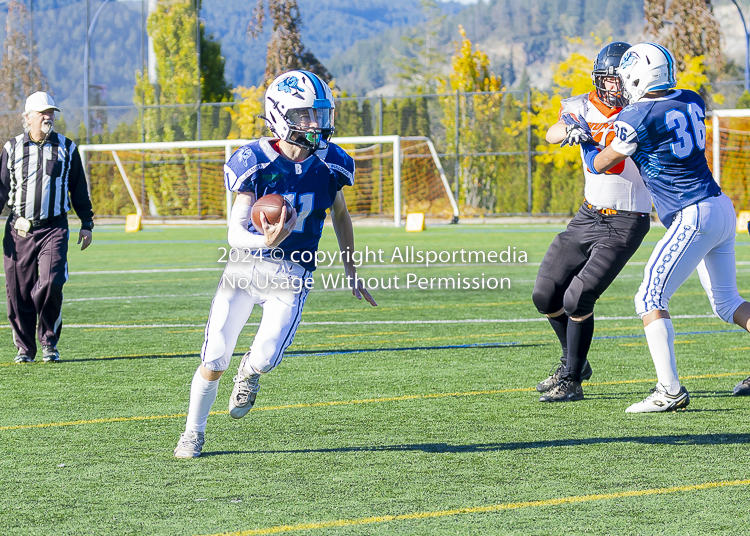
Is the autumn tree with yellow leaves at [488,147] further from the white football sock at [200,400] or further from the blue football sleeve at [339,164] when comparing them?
the white football sock at [200,400]

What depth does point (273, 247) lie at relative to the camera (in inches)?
190

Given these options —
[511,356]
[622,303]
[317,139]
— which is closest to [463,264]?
[622,303]

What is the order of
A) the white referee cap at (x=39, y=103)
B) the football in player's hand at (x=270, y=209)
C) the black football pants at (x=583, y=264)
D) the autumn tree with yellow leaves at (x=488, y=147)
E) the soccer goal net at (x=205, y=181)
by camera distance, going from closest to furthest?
the football in player's hand at (x=270, y=209) → the black football pants at (x=583, y=264) → the white referee cap at (x=39, y=103) → the soccer goal net at (x=205, y=181) → the autumn tree with yellow leaves at (x=488, y=147)

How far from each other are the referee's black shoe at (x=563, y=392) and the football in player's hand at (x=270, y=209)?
7.75 feet

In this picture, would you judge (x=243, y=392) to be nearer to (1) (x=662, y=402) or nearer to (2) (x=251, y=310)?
(2) (x=251, y=310)

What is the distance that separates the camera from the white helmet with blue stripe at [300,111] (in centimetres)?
497

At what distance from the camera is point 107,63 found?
49438mm

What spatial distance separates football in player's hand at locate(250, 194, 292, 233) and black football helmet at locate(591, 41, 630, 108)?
2300 mm

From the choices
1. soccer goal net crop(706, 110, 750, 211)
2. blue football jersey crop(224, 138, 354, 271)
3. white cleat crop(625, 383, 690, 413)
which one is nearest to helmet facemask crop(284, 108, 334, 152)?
blue football jersey crop(224, 138, 354, 271)

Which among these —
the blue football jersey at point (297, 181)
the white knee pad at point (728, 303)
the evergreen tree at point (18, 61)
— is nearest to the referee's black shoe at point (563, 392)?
the white knee pad at point (728, 303)

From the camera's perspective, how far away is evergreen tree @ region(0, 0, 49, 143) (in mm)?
41812

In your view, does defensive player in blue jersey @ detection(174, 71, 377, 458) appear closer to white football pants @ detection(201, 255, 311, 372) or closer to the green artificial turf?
white football pants @ detection(201, 255, 311, 372)

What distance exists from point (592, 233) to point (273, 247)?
239 centimetres

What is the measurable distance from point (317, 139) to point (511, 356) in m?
3.60
